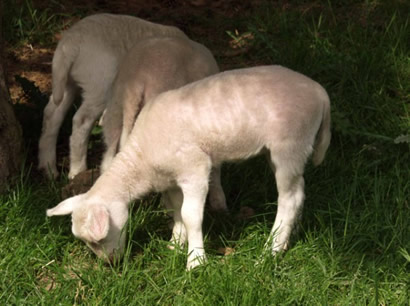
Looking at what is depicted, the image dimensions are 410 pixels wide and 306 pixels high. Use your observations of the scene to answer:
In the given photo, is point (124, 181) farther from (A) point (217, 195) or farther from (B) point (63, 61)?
(B) point (63, 61)

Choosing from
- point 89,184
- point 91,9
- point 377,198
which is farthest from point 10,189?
point 91,9

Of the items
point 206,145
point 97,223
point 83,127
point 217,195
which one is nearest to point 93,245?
point 97,223

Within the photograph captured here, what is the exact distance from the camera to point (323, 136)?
4.96 meters

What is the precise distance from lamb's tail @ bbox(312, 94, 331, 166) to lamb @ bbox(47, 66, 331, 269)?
0.02m

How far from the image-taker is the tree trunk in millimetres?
5500

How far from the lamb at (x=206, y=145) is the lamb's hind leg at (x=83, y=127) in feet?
3.50

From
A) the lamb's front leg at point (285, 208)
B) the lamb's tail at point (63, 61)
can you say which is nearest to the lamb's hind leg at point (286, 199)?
the lamb's front leg at point (285, 208)

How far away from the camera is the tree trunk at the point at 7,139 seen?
217 inches

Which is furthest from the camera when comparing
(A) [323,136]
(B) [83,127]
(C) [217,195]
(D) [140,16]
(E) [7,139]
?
(D) [140,16]

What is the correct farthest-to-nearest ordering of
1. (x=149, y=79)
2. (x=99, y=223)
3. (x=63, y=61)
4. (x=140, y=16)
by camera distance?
1. (x=140, y=16)
2. (x=63, y=61)
3. (x=149, y=79)
4. (x=99, y=223)

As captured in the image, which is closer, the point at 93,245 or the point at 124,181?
the point at 93,245

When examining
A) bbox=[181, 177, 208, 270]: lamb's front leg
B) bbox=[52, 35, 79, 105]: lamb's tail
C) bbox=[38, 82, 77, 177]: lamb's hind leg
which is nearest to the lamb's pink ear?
bbox=[181, 177, 208, 270]: lamb's front leg

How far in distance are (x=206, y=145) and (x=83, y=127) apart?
1529 millimetres

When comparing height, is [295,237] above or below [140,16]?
above
